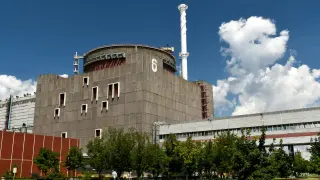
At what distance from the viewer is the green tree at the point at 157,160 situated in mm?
54781

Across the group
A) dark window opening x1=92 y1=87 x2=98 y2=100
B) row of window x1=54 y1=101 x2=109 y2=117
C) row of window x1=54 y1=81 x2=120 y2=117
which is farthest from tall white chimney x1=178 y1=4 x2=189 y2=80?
row of window x1=54 y1=101 x2=109 y2=117

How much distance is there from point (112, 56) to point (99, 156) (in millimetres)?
42632

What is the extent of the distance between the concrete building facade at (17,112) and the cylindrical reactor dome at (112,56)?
1291 inches

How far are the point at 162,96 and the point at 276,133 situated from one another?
107 ft

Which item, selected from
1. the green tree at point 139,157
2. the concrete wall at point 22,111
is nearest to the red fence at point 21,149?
the green tree at point 139,157

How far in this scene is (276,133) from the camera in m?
68.1

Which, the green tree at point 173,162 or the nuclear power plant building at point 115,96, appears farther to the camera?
the nuclear power plant building at point 115,96

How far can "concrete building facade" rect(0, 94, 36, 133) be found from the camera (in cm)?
12287

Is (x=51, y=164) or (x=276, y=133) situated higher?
(x=276, y=133)

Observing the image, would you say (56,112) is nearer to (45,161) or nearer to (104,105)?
(104,105)

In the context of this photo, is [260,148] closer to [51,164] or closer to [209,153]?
[209,153]

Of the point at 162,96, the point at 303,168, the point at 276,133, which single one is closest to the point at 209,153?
the point at 276,133

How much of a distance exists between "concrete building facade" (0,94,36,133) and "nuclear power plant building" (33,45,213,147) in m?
23.3

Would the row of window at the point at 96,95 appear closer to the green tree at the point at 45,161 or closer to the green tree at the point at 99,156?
the green tree at the point at 99,156
